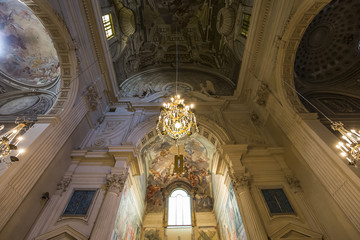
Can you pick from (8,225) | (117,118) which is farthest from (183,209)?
(8,225)

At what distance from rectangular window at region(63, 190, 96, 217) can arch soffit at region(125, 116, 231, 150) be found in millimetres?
2595

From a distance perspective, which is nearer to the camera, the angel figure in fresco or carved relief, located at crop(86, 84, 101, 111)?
carved relief, located at crop(86, 84, 101, 111)

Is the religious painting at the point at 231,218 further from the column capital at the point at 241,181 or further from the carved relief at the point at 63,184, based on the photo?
the carved relief at the point at 63,184

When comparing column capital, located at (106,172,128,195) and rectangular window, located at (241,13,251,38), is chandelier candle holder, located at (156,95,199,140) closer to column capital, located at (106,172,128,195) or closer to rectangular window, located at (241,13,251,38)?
column capital, located at (106,172,128,195)

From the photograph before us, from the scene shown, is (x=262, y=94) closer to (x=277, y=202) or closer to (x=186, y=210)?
(x=277, y=202)

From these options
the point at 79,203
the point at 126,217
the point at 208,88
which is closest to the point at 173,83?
the point at 208,88

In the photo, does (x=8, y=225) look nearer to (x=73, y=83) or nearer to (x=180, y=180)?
(x=73, y=83)

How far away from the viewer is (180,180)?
1241cm

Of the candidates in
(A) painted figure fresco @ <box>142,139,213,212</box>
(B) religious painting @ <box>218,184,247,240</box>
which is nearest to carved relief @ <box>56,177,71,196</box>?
(A) painted figure fresco @ <box>142,139,213,212</box>

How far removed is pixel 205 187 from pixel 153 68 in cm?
997

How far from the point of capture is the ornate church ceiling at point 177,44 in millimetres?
10492

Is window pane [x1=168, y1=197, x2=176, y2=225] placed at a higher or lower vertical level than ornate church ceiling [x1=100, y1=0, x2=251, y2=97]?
lower

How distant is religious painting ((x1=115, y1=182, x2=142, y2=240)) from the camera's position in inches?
237

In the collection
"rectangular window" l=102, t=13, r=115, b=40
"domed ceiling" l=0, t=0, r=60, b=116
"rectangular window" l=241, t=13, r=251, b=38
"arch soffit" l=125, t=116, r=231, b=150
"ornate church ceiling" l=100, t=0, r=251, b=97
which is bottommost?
"arch soffit" l=125, t=116, r=231, b=150
